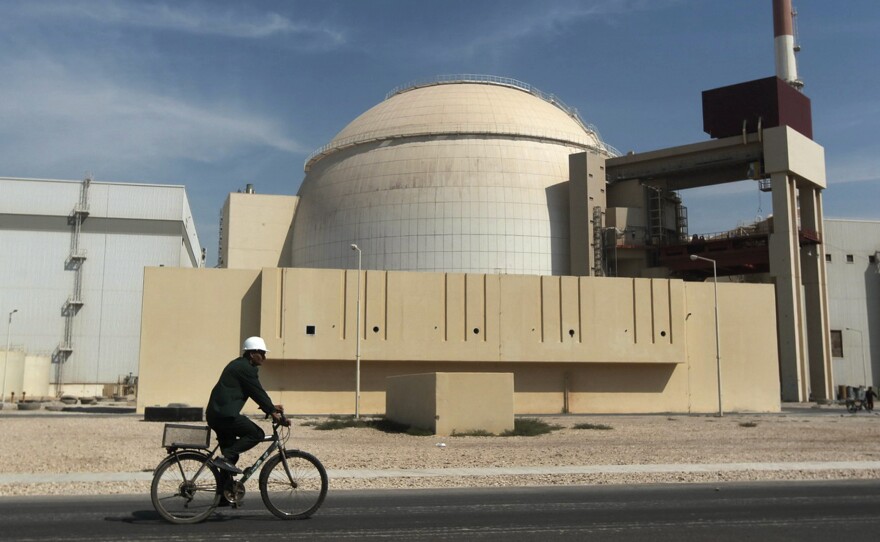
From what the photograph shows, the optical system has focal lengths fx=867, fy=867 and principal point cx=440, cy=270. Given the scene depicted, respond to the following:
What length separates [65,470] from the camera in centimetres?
1752

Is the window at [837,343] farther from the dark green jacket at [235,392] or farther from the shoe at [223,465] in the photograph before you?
the shoe at [223,465]

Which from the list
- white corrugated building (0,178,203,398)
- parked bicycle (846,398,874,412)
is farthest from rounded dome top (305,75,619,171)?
parked bicycle (846,398,874,412)

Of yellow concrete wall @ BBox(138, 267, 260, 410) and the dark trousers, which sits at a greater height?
yellow concrete wall @ BBox(138, 267, 260, 410)

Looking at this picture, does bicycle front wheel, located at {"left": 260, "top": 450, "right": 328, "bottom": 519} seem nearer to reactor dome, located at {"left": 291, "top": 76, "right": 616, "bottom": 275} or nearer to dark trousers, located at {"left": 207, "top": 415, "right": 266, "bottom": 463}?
dark trousers, located at {"left": 207, "top": 415, "right": 266, "bottom": 463}

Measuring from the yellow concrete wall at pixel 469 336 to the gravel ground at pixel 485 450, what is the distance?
1109 centimetres

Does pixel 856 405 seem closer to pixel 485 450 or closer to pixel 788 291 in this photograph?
pixel 788 291

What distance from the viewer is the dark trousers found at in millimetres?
10750

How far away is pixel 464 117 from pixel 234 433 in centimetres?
5904

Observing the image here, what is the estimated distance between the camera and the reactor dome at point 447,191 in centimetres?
6412

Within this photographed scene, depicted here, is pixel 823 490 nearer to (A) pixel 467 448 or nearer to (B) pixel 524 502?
(B) pixel 524 502

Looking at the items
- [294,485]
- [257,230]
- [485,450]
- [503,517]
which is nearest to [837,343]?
[257,230]

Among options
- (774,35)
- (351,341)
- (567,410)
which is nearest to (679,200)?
(774,35)

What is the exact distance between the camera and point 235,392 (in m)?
10.8

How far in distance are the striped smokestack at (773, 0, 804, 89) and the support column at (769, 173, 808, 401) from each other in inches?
801
